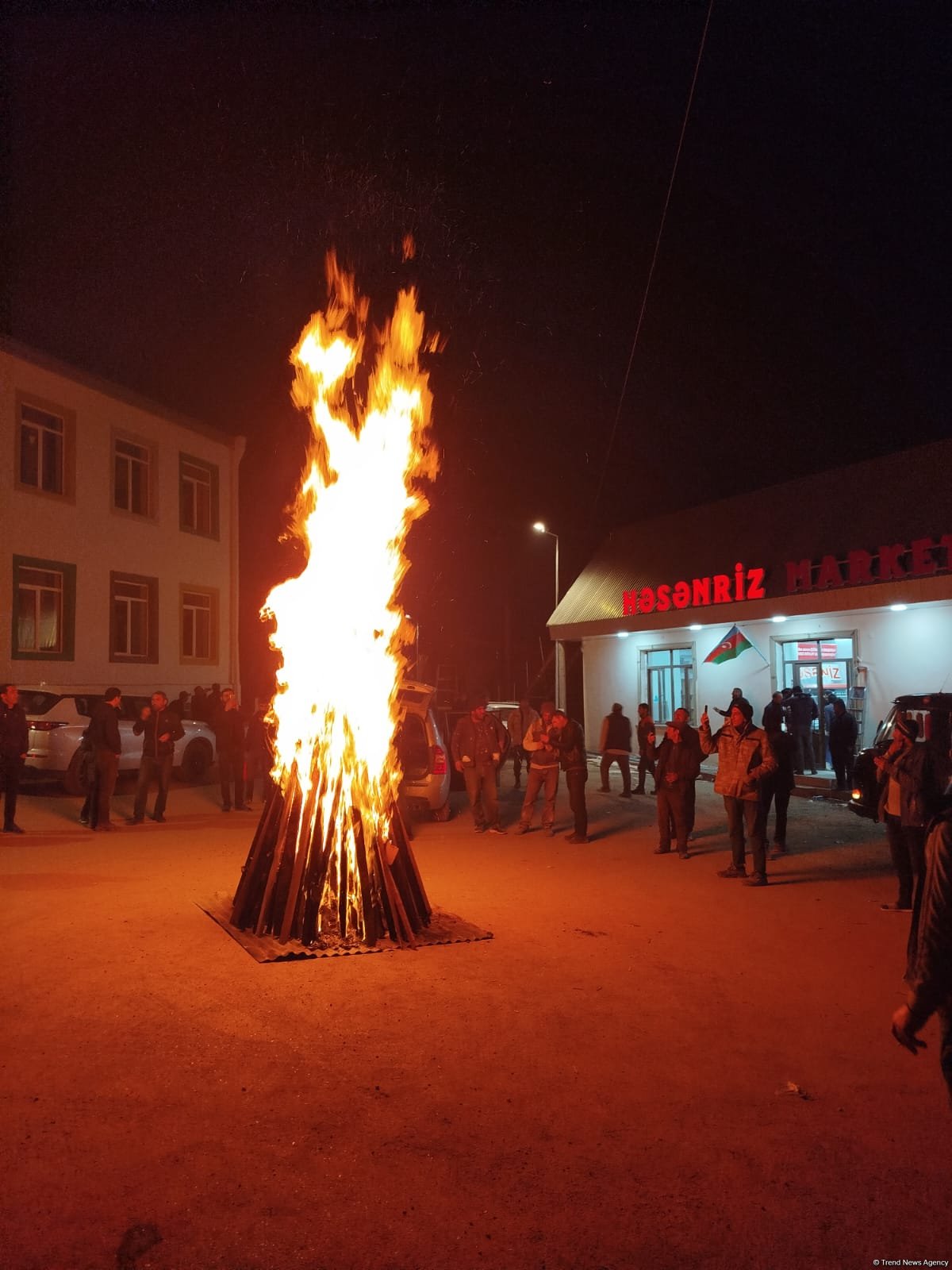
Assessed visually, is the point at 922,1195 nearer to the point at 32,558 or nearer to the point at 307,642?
the point at 307,642

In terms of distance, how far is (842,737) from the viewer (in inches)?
678

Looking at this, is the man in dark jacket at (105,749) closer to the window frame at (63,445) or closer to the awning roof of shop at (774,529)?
the window frame at (63,445)

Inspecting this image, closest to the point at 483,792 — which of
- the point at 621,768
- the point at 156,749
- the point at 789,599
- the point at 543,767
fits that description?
the point at 543,767

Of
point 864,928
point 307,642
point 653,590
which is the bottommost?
point 864,928

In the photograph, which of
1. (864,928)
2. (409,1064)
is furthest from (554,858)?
(409,1064)

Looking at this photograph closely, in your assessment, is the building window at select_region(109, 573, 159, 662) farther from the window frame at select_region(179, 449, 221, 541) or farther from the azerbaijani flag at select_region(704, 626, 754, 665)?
the azerbaijani flag at select_region(704, 626, 754, 665)

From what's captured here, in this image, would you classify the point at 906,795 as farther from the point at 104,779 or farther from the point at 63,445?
the point at 63,445

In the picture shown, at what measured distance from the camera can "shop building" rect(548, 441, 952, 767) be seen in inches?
717

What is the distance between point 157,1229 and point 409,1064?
1.80 meters

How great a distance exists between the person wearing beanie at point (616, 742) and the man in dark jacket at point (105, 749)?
8.86m

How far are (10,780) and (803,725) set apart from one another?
1410 centimetres

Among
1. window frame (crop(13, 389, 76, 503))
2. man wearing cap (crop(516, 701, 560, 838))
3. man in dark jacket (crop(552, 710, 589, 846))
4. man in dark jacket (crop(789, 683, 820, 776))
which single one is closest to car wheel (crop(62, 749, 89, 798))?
man wearing cap (crop(516, 701, 560, 838))

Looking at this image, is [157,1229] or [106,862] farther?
[106,862]

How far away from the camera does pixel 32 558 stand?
69.2 feet
